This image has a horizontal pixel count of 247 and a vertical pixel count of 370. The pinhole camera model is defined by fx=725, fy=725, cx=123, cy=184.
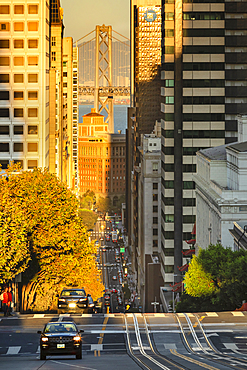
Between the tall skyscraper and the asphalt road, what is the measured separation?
2987 inches

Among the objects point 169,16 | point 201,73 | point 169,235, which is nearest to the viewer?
point 201,73

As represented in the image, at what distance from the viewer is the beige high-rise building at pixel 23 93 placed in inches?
4830

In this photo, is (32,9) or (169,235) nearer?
(32,9)

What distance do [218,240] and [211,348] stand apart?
41660 mm

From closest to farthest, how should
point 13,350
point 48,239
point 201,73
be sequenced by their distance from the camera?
point 13,350, point 48,239, point 201,73

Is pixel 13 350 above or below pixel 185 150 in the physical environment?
below

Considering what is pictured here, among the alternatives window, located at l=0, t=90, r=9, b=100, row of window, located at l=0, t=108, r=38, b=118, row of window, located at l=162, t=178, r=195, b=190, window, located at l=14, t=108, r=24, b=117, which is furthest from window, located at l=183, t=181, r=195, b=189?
window, located at l=0, t=90, r=9, b=100

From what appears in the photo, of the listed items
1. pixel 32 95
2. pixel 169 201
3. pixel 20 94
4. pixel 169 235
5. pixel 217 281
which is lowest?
pixel 169 235

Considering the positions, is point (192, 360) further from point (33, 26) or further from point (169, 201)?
point (33, 26)

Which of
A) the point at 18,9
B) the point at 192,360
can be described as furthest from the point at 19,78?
the point at 192,360

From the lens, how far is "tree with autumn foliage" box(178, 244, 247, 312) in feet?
189

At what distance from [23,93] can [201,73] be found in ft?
100

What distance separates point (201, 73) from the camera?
120250mm

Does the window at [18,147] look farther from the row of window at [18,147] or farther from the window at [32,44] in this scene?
the window at [32,44]
